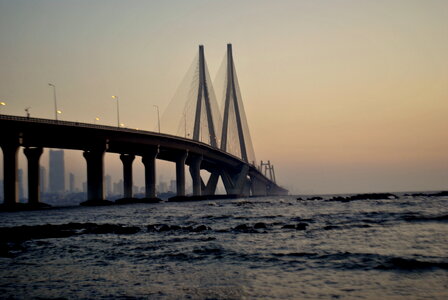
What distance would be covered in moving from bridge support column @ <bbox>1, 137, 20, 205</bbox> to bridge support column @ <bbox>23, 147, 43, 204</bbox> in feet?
22.9

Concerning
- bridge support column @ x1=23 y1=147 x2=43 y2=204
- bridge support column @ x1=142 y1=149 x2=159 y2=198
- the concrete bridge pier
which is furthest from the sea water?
the concrete bridge pier

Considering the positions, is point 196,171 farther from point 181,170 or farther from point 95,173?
point 95,173

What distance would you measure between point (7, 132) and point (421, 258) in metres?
58.4

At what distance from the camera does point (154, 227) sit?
2917cm

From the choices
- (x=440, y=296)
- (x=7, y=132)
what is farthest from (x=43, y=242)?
(x=7, y=132)

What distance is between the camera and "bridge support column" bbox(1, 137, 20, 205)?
61.3 m

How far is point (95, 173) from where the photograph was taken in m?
75.6

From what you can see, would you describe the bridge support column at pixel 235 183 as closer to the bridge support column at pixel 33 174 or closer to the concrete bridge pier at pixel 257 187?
the concrete bridge pier at pixel 257 187

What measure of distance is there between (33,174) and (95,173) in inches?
381

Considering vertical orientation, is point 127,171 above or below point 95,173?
above

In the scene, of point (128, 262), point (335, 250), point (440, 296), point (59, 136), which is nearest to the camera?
point (440, 296)

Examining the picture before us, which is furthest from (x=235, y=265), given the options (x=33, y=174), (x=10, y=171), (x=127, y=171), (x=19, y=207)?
(x=127, y=171)

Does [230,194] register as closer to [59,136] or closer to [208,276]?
[59,136]

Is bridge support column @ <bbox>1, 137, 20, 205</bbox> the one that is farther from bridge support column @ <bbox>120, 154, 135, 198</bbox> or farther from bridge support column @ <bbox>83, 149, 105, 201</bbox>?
bridge support column @ <bbox>120, 154, 135, 198</bbox>
